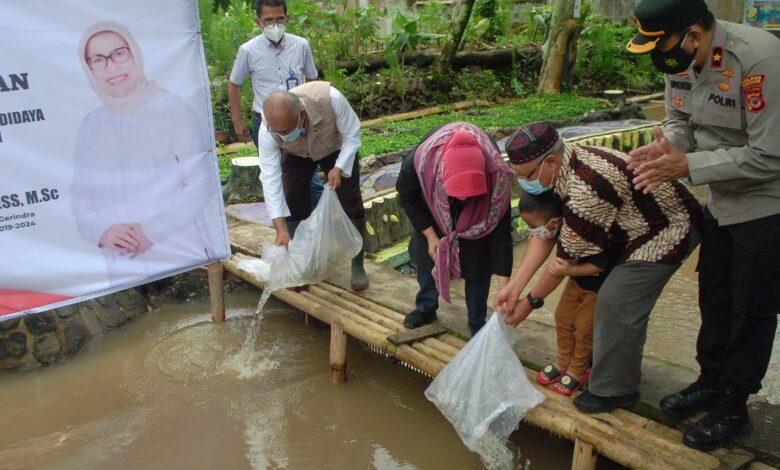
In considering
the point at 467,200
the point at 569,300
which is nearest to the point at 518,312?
the point at 569,300

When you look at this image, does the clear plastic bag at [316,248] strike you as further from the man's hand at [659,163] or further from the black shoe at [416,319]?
the man's hand at [659,163]

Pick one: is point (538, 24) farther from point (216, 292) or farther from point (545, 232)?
point (545, 232)

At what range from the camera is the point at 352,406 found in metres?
3.79

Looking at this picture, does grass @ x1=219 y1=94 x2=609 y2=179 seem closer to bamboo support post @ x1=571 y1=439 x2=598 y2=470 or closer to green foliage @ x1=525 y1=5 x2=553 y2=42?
green foliage @ x1=525 y1=5 x2=553 y2=42

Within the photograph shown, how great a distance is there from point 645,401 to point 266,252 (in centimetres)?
241

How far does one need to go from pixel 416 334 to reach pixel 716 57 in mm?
2007

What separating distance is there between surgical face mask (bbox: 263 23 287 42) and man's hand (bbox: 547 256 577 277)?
319 centimetres

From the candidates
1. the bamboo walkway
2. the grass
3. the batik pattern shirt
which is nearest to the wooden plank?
the bamboo walkway

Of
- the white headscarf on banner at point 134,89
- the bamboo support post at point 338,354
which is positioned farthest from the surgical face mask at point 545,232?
the white headscarf on banner at point 134,89

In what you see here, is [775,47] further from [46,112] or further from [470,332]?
[46,112]

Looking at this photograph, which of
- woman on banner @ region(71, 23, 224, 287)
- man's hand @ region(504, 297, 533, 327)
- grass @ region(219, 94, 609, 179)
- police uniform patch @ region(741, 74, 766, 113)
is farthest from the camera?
grass @ region(219, 94, 609, 179)

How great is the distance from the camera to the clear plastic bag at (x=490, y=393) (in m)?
2.87

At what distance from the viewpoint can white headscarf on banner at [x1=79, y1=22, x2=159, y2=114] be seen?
11.9 feet

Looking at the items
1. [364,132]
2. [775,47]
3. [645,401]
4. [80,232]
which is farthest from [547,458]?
[364,132]
